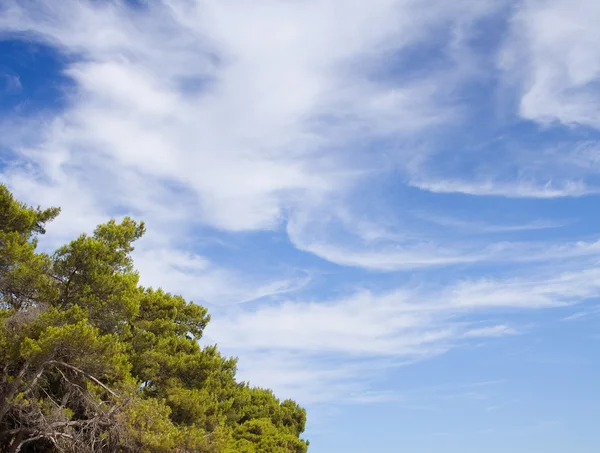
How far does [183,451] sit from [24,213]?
9.84 m

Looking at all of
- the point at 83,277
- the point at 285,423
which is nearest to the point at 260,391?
the point at 285,423

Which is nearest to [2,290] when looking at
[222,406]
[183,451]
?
[183,451]

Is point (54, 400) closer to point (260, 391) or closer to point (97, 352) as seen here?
point (97, 352)

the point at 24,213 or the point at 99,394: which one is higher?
the point at 24,213

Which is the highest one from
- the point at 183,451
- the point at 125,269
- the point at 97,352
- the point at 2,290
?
the point at 125,269

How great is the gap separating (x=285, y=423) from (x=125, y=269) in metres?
24.1

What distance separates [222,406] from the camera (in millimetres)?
28969

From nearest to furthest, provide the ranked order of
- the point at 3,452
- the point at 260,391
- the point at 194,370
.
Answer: the point at 3,452 < the point at 194,370 < the point at 260,391

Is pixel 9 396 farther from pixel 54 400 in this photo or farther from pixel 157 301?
pixel 157 301

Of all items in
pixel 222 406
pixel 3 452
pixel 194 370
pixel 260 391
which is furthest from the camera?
pixel 260 391

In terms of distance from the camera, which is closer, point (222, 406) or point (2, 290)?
point (2, 290)

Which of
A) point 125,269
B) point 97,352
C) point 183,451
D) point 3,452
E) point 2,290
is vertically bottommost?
point 3,452

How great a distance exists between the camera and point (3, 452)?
18172mm

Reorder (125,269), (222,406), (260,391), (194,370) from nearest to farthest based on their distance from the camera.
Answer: (125,269), (194,370), (222,406), (260,391)
